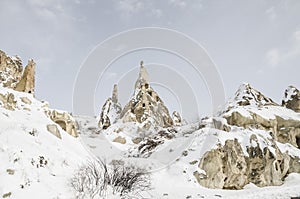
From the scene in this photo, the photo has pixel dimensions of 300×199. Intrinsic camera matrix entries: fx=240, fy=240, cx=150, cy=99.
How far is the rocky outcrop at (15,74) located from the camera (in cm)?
3388

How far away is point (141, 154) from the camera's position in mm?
26578

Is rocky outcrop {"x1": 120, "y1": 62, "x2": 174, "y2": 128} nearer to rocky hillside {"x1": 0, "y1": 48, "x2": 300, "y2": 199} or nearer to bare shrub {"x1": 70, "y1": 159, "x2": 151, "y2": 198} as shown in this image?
rocky hillside {"x1": 0, "y1": 48, "x2": 300, "y2": 199}

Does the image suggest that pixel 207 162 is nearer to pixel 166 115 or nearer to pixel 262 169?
pixel 262 169

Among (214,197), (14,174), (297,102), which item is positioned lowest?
(214,197)

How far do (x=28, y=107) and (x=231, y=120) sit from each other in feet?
72.2

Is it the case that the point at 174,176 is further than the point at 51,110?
No

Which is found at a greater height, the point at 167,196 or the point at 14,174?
Result: the point at 14,174

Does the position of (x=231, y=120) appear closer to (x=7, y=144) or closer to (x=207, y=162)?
(x=207, y=162)

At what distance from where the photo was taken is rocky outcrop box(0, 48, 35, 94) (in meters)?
33.9

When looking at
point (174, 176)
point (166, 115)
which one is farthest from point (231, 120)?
point (166, 115)

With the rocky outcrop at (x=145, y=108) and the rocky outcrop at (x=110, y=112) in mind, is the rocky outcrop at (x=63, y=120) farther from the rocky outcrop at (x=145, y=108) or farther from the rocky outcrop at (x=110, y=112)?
the rocky outcrop at (x=110, y=112)

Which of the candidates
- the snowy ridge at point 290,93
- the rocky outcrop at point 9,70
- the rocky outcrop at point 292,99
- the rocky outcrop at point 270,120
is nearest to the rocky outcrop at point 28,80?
the rocky outcrop at point 9,70

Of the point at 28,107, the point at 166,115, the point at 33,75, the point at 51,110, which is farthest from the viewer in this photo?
the point at 166,115

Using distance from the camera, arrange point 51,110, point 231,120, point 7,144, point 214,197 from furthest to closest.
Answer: point 231,120 < point 51,110 < point 214,197 < point 7,144
